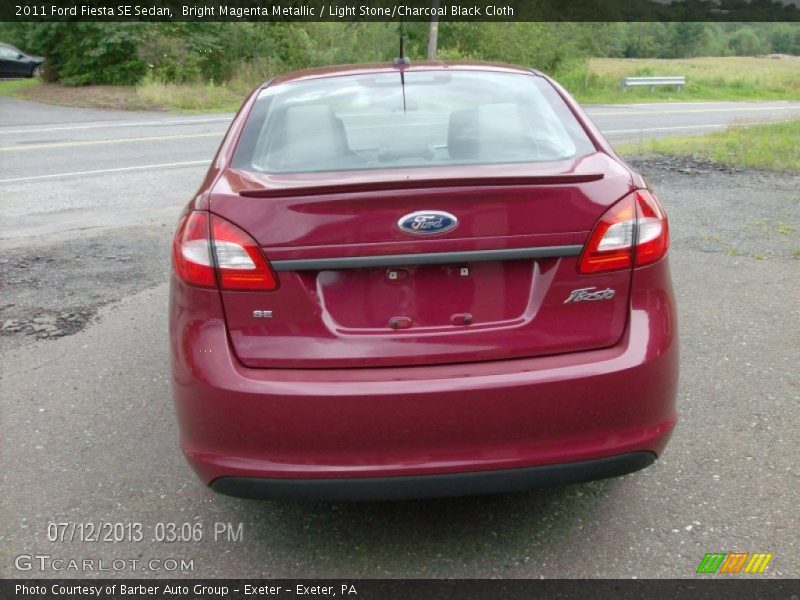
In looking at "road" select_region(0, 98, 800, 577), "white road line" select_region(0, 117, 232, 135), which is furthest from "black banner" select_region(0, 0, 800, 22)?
"road" select_region(0, 98, 800, 577)

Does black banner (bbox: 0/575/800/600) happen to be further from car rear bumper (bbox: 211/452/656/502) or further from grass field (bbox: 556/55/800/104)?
grass field (bbox: 556/55/800/104)

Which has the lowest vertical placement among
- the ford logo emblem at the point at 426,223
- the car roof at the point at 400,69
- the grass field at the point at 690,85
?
the grass field at the point at 690,85

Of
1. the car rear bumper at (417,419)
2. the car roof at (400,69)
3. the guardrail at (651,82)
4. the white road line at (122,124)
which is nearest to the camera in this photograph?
the car rear bumper at (417,419)

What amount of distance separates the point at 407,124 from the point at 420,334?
3.57 feet

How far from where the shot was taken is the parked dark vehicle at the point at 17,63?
33812 mm

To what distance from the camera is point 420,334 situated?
253 cm

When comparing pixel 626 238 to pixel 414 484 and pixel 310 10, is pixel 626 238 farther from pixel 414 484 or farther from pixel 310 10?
pixel 310 10

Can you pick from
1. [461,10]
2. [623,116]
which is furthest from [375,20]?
[623,116]

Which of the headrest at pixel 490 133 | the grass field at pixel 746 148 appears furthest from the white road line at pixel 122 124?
the headrest at pixel 490 133

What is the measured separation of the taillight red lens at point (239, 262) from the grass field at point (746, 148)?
9605mm

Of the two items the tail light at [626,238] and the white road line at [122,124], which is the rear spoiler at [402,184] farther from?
the white road line at [122,124]

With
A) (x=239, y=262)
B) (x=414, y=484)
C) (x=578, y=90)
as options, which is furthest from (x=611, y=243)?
(x=578, y=90)

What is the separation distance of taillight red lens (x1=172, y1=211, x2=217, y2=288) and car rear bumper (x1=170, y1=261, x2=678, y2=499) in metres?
0.05

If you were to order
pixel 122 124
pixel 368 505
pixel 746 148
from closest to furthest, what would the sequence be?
pixel 368 505 → pixel 746 148 → pixel 122 124
